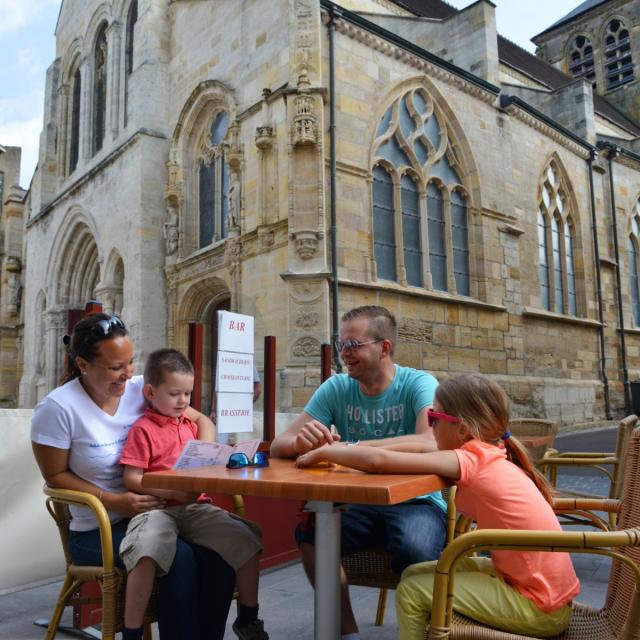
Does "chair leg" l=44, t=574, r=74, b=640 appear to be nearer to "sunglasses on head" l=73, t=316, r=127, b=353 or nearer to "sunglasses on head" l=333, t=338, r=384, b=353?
"sunglasses on head" l=73, t=316, r=127, b=353

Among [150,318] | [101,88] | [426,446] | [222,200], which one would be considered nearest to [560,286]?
[222,200]

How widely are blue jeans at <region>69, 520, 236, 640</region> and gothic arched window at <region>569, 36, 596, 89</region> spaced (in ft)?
110

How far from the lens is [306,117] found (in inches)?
420

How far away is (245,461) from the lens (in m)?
2.41

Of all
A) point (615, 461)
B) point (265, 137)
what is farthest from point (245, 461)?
point (265, 137)

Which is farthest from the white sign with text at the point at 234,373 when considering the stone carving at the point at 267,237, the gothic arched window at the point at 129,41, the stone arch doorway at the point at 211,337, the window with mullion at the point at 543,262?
the gothic arched window at the point at 129,41

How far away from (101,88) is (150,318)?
8.45 metres

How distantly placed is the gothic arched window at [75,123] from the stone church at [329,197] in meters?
Answer: 0.08

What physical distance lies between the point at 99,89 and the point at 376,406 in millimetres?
18353

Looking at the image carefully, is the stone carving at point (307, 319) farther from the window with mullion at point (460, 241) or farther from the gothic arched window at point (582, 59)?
the gothic arched window at point (582, 59)

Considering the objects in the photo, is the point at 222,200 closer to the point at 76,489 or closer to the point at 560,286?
the point at 560,286

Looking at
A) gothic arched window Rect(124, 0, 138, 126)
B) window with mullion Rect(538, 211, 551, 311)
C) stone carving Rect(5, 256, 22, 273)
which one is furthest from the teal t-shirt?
stone carving Rect(5, 256, 22, 273)

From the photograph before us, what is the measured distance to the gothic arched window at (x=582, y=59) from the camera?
3098cm

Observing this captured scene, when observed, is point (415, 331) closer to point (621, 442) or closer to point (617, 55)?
point (621, 442)
